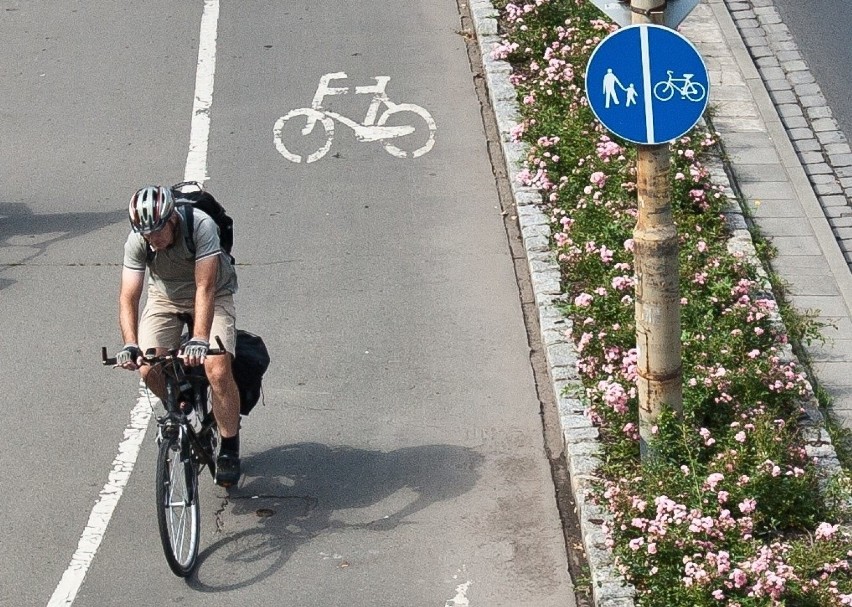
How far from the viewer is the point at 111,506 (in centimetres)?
785

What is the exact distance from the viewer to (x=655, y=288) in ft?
23.1

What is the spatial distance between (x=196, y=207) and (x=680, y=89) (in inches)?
104

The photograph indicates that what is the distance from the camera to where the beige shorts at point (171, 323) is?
7.53 metres

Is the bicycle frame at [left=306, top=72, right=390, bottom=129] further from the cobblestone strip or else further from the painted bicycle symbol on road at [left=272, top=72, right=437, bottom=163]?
the cobblestone strip

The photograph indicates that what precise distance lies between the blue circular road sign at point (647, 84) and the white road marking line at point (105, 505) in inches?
138

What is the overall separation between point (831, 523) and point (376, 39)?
8077 mm

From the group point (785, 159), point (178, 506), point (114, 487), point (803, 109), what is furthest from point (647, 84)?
point (803, 109)

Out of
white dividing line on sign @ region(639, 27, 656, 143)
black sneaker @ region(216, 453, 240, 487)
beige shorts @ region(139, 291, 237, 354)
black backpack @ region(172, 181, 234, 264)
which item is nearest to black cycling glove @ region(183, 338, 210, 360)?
beige shorts @ region(139, 291, 237, 354)

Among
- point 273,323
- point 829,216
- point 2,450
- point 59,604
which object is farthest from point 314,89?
point 59,604

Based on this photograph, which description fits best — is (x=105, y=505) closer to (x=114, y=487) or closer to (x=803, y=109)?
(x=114, y=487)

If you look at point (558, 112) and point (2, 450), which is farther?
point (558, 112)

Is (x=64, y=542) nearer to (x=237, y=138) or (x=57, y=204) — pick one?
(x=57, y=204)

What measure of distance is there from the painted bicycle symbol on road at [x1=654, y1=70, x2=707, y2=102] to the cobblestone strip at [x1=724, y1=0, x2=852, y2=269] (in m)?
4.34

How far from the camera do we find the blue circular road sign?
6492mm
